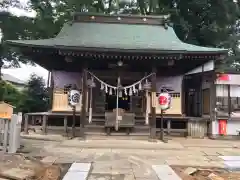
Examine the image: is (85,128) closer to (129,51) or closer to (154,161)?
(129,51)

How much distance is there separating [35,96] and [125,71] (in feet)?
33.1

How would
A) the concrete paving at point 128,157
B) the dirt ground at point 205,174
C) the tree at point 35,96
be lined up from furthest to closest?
the tree at point 35,96
the concrete paving at point 128,157
the dirt ground at point 205,174

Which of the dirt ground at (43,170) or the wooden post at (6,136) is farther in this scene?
the wooden post at (6,136)

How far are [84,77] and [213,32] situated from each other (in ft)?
48.8

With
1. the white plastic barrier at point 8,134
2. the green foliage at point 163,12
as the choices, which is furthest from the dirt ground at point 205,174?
the green foliage at point 163,12

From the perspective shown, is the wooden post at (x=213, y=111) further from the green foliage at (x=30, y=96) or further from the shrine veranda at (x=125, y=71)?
the green foliage at (x=30, y=96)

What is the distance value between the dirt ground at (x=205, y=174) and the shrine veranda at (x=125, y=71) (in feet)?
16.5

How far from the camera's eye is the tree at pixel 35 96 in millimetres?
19469

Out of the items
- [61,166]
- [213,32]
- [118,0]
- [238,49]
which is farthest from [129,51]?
[238,49]

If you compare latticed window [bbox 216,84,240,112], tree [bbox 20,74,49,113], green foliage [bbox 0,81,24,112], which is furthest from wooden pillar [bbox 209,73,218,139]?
green foliage [bbox 0,81,24,112]

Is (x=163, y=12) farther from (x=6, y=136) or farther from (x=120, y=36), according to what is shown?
(x=6, y=136)

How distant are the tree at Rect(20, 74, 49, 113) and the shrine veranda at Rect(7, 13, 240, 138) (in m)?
3.54

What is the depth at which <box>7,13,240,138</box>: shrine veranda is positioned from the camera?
11.5 meters

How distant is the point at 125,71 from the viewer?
13406 mm
